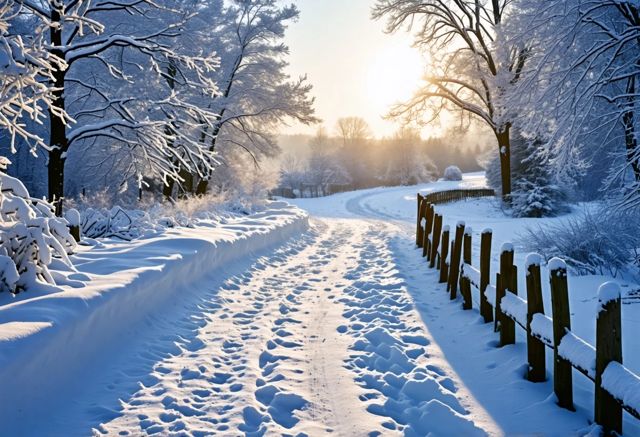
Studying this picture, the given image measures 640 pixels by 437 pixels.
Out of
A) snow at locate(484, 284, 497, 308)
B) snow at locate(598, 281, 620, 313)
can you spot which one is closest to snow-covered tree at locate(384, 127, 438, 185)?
snow at locate(484, 284, 497, 308)

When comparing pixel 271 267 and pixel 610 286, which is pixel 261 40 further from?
pixel 610 286

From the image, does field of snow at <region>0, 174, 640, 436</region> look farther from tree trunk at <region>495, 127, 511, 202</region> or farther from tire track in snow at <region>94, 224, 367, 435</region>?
tree trunk at <region>495, 127, 511, 202</region>

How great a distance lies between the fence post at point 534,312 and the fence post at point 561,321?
31 centimetres

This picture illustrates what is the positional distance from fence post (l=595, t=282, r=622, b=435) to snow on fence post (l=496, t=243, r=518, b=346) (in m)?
1.49

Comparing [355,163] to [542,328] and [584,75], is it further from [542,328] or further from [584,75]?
[542,328]

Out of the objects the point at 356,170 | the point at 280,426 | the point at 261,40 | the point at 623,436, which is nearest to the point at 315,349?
the point at 280,426

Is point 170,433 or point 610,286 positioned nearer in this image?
point 610,286

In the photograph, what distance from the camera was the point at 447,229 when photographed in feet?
25.1

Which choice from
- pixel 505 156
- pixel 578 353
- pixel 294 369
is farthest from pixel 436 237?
pixel 505 156

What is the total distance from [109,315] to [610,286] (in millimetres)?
4366

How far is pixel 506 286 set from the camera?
4.45m

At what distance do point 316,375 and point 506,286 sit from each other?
213 centimetres

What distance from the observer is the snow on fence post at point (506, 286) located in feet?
14.3

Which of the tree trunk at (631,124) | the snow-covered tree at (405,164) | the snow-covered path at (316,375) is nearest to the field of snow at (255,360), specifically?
the snow-covered path at (316,375)
